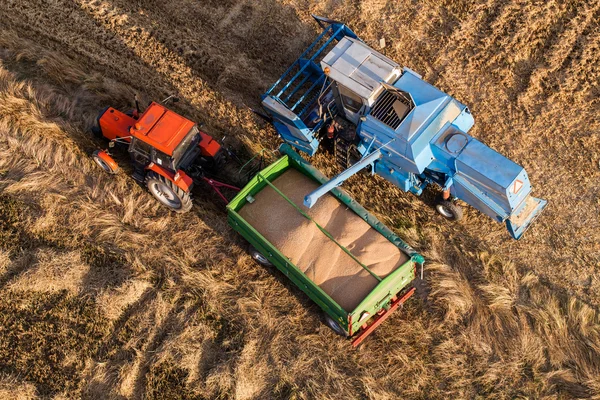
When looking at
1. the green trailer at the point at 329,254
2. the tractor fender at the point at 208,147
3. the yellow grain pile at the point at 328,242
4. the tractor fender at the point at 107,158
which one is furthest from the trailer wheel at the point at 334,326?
the tractor fender at the point at 107,158

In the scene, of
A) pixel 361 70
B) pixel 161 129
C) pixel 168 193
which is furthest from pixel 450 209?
pixel 161 129

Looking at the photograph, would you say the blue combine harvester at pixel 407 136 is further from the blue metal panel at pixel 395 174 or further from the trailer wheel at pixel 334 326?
the trailer wheel at pixel 334 326

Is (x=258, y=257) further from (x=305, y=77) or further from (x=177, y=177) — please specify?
(x=305, y=77)

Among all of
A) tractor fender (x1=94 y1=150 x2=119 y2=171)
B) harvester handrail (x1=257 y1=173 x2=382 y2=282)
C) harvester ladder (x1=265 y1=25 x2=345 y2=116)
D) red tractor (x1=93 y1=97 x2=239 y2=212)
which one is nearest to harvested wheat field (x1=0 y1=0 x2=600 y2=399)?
tractor fender (x1=94 y1=150 x2=119 y2=171)

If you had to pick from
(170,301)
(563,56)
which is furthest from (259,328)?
(563,56)

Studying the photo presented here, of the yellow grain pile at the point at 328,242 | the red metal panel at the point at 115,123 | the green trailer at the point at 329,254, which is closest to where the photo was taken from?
the green trailer at the point at 329,254

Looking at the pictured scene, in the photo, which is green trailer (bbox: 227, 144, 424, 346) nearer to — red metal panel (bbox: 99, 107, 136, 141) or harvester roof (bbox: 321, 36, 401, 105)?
harvester roof (bbox: 321, 36, 401, 105)
